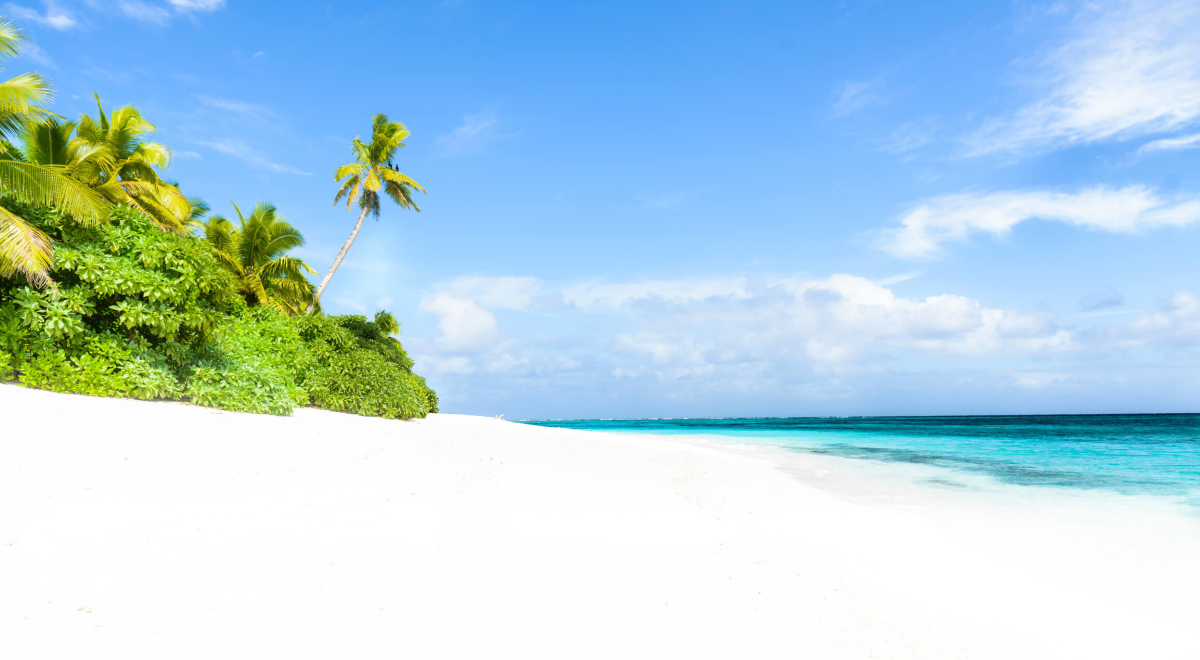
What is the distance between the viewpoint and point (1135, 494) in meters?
11.5

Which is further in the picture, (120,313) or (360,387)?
(360,387)

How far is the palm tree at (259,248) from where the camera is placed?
2038cm

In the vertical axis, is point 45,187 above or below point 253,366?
above

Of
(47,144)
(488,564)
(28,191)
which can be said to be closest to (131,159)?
(47,144)

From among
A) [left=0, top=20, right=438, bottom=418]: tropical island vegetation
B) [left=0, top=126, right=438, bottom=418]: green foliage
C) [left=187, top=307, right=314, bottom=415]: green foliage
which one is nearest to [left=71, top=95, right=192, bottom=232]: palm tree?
[left=0, top=20, right=438, bottom=418]: tropical island vegetation

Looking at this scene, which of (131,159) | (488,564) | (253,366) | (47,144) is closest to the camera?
(488,564)

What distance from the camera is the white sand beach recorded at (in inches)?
149

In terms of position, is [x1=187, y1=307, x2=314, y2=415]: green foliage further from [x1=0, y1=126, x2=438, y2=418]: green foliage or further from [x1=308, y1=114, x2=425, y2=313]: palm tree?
[x1=308, y1=114, x2=425, y2=313]: palm tree

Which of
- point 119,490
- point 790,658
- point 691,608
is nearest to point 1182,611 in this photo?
point 790,658

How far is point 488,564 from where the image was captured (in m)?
5.03

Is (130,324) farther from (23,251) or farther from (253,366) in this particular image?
(253,366)

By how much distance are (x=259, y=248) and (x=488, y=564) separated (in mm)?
20729

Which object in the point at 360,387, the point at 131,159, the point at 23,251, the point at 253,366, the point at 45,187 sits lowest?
the point at 360,387

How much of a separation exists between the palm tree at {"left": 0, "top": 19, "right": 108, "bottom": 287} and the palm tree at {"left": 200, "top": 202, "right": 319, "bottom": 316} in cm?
878
